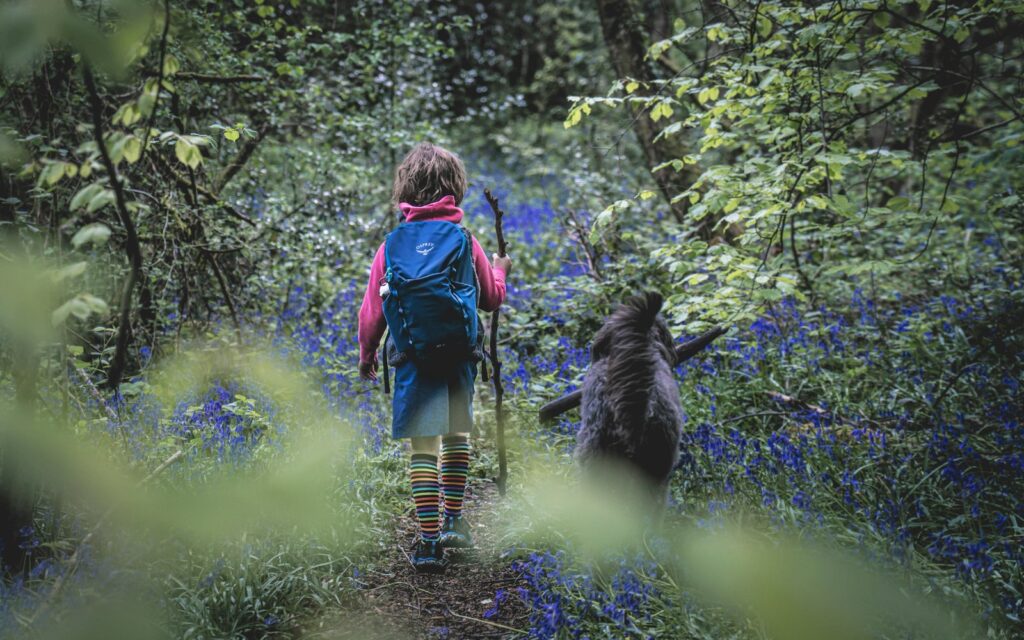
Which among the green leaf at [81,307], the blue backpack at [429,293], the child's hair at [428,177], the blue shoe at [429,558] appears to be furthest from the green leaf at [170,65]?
the blue shoe at [429,558]

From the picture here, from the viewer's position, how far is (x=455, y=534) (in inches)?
137

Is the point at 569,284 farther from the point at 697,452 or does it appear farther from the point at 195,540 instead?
the point at 195,540

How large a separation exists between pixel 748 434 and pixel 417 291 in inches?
106

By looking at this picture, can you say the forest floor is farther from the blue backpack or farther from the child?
the blue backpack

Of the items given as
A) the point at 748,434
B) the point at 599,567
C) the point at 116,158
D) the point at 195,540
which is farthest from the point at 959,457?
the point at 116,158

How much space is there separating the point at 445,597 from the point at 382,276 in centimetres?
165

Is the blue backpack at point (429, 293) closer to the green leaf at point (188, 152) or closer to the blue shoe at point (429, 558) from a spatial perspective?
the blue shoe at point (429, 558)

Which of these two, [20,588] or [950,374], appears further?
[950,374]

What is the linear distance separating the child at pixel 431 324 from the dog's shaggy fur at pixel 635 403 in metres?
0.65

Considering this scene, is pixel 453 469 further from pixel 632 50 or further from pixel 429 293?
pixel 632 50

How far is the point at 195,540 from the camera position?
1.32m

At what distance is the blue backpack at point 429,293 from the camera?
120 inches

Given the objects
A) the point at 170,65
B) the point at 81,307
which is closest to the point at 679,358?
the point at 170,65

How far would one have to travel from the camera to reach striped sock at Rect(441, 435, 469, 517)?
11.3ft
